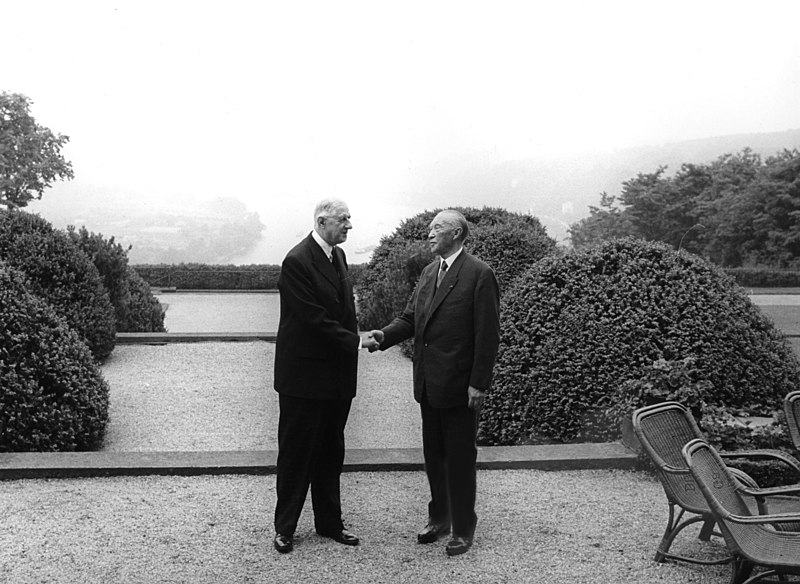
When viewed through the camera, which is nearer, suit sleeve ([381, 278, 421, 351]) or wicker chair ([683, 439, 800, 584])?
wicker chair ([683, 439, 800, 584])

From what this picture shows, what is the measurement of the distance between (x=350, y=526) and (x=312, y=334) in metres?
1.03

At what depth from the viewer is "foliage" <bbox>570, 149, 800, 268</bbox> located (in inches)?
1297

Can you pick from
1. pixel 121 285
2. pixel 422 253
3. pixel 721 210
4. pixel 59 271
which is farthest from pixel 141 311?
pixel 721 210

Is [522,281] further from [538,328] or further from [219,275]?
[219,275]

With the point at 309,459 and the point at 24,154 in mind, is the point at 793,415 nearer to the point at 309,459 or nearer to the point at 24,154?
the point at 309,459

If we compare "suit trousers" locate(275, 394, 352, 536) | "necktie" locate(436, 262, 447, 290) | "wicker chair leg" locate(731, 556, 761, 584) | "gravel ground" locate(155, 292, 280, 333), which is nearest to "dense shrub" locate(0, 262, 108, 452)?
"suit trousers" locate(275, 394, 352, 536)

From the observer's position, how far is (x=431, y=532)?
4.41 metres

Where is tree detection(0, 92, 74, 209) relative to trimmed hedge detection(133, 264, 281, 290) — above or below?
above

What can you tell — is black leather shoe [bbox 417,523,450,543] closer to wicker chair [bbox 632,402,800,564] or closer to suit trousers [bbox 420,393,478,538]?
suit trousers [bbox 420,393,478,538]

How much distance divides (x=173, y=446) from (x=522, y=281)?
9.34 feet

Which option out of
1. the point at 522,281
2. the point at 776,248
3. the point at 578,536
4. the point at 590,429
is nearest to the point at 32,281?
the point at 522,281

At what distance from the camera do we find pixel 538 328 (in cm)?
663

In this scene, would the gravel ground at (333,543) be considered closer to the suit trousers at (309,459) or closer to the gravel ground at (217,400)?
the suit trousers at (309,459)

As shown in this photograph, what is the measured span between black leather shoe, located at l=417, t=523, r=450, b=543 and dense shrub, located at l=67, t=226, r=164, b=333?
24.6 feet
